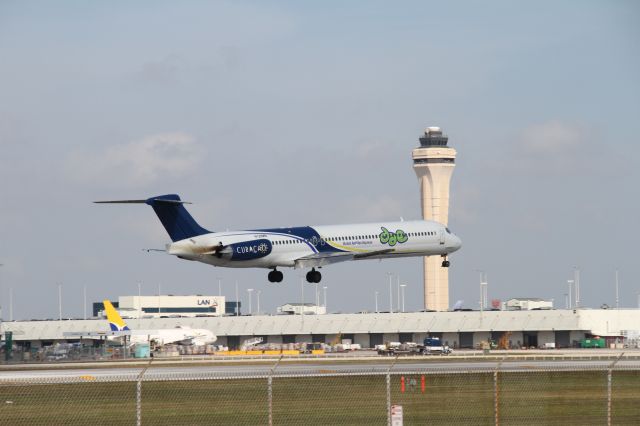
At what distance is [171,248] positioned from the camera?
83688mm

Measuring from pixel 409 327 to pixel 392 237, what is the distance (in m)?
65.6

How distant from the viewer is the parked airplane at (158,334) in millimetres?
133125

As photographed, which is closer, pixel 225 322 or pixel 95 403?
pixel 95 403

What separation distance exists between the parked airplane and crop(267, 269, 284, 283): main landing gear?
132ft

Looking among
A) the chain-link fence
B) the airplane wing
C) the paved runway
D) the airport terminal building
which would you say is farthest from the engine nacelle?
the airport terminal building

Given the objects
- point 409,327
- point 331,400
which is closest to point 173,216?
point 331,400

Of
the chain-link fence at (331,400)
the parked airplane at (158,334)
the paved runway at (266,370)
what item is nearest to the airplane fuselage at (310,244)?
the paved runway at (266,370)

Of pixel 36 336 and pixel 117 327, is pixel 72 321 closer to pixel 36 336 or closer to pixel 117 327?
pixel 36 336

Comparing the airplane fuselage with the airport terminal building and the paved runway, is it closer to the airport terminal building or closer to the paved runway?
the paved runway

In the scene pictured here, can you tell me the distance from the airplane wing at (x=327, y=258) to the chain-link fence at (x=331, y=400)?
2974 centimetres

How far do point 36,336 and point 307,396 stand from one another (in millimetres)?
127080

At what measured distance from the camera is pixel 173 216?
280 feet

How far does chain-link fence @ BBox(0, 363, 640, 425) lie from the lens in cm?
3950

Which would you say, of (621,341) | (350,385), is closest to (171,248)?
(350,385)
